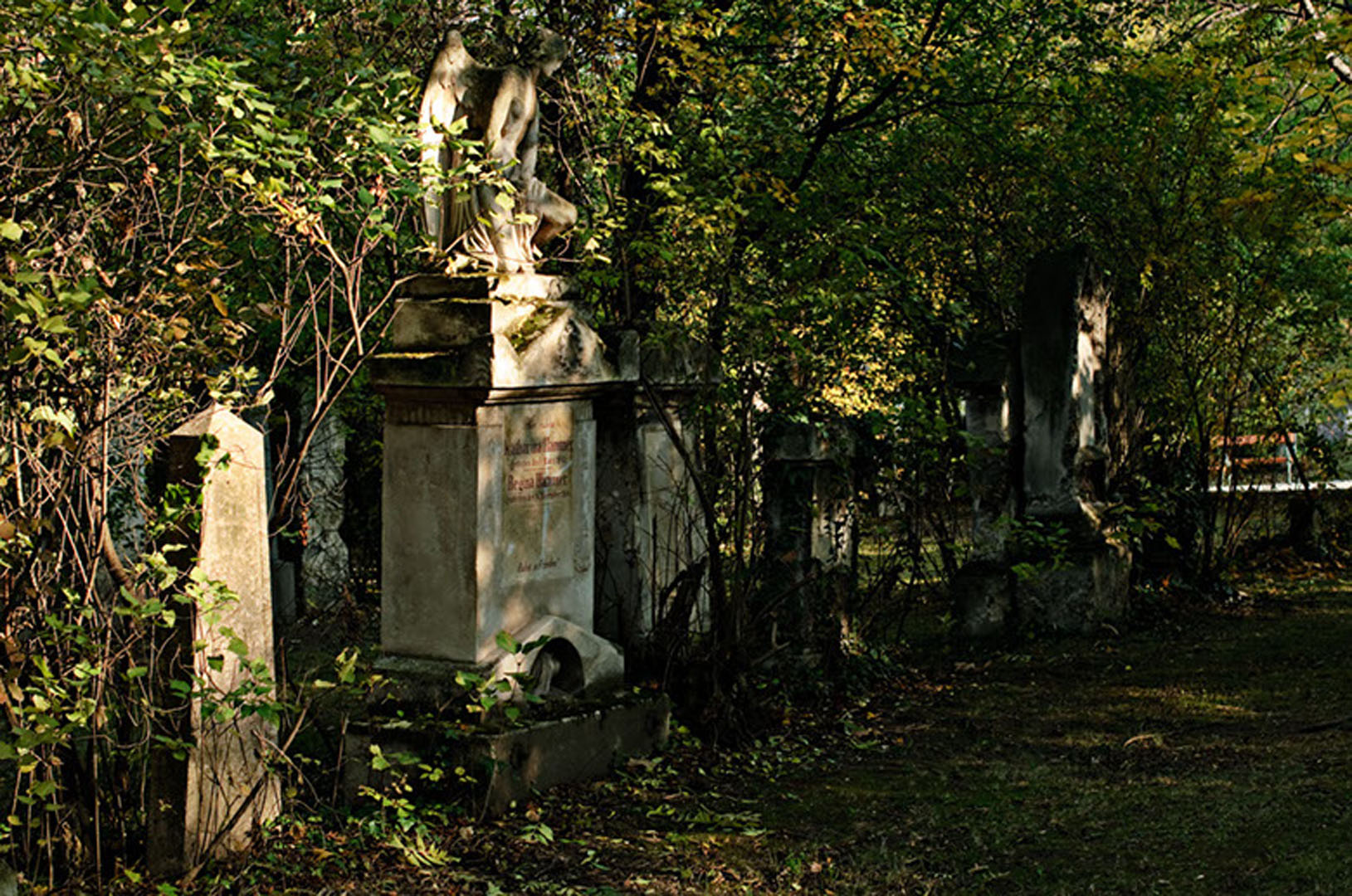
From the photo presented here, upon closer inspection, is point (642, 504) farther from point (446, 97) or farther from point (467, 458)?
point (446, 97)

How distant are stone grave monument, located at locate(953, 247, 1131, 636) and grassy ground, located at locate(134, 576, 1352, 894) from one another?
1225mm

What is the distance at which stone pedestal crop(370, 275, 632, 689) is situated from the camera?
6.47m

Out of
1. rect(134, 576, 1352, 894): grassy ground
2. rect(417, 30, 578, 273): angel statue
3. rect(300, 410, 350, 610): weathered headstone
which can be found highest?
rect(417, 30, 578, 273): angel statue

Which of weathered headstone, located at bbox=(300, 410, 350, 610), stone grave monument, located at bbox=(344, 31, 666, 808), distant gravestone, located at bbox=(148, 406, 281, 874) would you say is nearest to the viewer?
distant gravestone, located at bbox=(148, 406, 281, 874)

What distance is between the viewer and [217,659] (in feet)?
17.1

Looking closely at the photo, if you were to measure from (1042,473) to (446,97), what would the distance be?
19.9 ft

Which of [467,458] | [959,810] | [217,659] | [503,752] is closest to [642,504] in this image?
[467,458]

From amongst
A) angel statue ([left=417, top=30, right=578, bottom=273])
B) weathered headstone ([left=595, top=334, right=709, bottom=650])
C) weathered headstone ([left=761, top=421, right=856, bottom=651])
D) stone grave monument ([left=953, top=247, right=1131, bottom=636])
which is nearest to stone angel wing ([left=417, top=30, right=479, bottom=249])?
angel statue ([left=417, top=30, right=578, bottom=273])

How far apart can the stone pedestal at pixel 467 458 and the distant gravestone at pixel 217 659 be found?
→ 39.6 inches

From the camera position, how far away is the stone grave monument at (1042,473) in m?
10.7

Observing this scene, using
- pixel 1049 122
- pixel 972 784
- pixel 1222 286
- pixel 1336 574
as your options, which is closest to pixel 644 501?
pixel 972 784

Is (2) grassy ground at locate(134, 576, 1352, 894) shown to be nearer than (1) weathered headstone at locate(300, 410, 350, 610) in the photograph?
Yes

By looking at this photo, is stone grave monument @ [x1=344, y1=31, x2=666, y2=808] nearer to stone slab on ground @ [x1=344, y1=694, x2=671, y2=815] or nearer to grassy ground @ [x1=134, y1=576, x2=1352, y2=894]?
stone slab on ground @ [x1=344, y1=694, x2=671, y2=815]

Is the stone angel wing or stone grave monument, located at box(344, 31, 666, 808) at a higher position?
the stone angel wing
